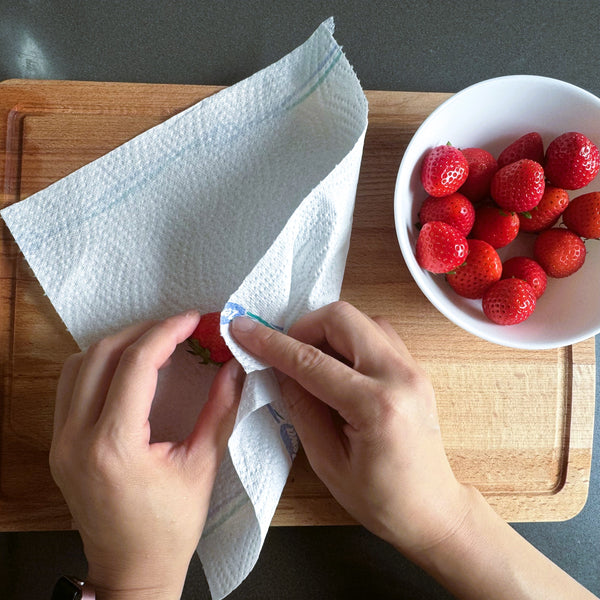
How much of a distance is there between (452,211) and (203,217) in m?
0.27

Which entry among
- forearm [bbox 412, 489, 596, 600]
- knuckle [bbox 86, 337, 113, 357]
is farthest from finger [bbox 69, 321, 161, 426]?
forearm [bbox 412, 489, 596, 600]

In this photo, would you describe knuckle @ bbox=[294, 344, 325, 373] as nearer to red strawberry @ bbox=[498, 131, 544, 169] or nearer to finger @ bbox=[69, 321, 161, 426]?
finger @ bbox=[69, 321, 161, 426]

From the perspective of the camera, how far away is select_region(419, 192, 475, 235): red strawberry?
0.63m

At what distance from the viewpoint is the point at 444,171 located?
24.0 inches

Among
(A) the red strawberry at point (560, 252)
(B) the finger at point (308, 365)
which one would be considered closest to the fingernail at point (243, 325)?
(B) the finger at point (308, 365)

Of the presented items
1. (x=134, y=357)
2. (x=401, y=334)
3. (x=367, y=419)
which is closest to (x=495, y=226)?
(x=401, y=334)

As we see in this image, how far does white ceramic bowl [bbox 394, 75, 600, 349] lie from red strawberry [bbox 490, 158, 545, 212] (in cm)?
6

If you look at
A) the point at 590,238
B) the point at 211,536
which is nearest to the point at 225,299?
the point at 211,536

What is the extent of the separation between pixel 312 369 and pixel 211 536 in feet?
0.80

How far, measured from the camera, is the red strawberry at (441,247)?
0.61 m

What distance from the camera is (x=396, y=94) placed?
680 mm

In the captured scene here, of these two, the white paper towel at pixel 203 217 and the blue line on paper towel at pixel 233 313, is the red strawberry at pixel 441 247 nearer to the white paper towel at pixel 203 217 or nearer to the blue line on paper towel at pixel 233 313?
the white paper towel at pixel 203 217

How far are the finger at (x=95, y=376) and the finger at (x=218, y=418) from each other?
0.09 metres

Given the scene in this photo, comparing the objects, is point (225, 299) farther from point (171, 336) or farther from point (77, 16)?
point (77, 16)
